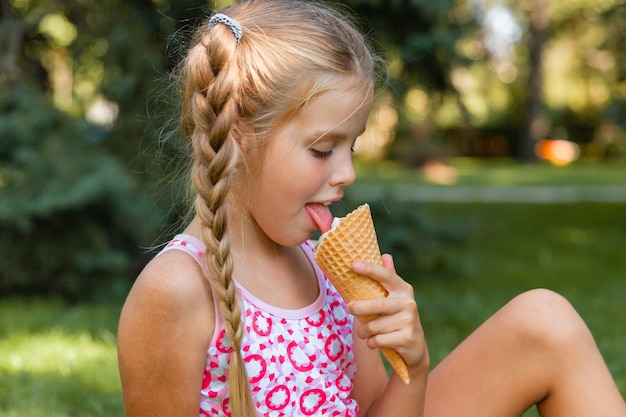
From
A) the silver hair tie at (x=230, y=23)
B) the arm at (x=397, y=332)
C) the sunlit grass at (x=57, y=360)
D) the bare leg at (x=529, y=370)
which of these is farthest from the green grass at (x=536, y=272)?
the silver hair tie at (x=230, y=23)

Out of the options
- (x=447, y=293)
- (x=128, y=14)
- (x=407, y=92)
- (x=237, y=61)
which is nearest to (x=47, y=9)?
(x=128, y=14)

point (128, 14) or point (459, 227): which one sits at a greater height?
point (128, 14)

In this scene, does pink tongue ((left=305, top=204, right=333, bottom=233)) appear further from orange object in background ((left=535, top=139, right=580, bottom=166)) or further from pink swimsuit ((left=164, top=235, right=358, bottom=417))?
orange object in background ((left=535, top=139, right=580, bottom=166))

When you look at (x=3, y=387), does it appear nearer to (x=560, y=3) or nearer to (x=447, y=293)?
(x=447, y=293)

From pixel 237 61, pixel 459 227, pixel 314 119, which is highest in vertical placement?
pixel 237 61

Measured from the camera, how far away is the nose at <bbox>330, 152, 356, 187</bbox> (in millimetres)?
1929

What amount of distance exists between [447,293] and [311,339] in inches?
162

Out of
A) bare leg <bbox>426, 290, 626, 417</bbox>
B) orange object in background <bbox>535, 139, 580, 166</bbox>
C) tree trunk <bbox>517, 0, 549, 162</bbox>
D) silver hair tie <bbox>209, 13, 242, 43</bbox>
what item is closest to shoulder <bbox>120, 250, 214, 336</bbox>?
silver hair tie <bbox>209, 13, 242, 43</bbox>

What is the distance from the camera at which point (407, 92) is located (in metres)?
6.16

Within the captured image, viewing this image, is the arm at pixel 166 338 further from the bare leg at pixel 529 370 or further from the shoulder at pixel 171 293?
the bare leg at pixel 529 370

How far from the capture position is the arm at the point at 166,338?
5.85 feet

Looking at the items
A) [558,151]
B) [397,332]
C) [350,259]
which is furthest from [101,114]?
[558,151]

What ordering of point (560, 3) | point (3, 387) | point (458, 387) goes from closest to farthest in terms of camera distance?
1. point (458, 387)
2. point (3, 387)
3. point (560, 3)

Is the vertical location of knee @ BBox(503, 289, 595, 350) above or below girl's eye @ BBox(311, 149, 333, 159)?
below
